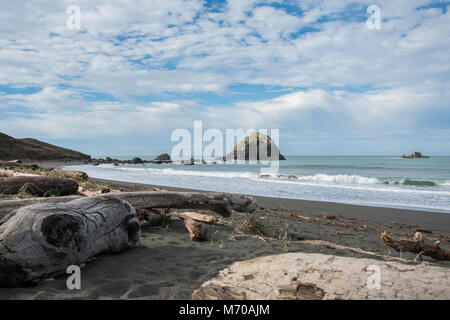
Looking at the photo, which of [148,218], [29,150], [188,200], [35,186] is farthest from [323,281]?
[29,150]

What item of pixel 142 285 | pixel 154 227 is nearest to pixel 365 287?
pixel 142 285

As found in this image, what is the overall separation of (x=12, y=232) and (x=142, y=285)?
1287 millimetres

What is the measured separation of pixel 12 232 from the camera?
280 cm

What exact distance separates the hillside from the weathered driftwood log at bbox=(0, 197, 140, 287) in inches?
1870

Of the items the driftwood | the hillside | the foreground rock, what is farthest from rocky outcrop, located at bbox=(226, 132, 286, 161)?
the foreground rock

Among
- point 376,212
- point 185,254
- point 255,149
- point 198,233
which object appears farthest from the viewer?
point 255,149

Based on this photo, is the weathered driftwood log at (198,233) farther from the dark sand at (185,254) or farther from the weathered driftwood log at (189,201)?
the weathered driftwood log at (189,201)

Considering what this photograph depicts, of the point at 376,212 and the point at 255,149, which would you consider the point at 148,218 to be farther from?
the point at 255,149

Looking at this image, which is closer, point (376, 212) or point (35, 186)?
point (35, 186)

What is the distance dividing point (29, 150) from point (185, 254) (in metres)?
53.5

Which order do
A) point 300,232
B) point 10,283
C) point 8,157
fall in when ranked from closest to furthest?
point 10,283
point 300,232
point 8,157

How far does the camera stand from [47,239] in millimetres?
2812

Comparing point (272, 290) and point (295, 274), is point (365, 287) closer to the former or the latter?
point (295, 274)

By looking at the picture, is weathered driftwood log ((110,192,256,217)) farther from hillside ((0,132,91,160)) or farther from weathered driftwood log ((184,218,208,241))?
hillside ((0,132,91,160))
